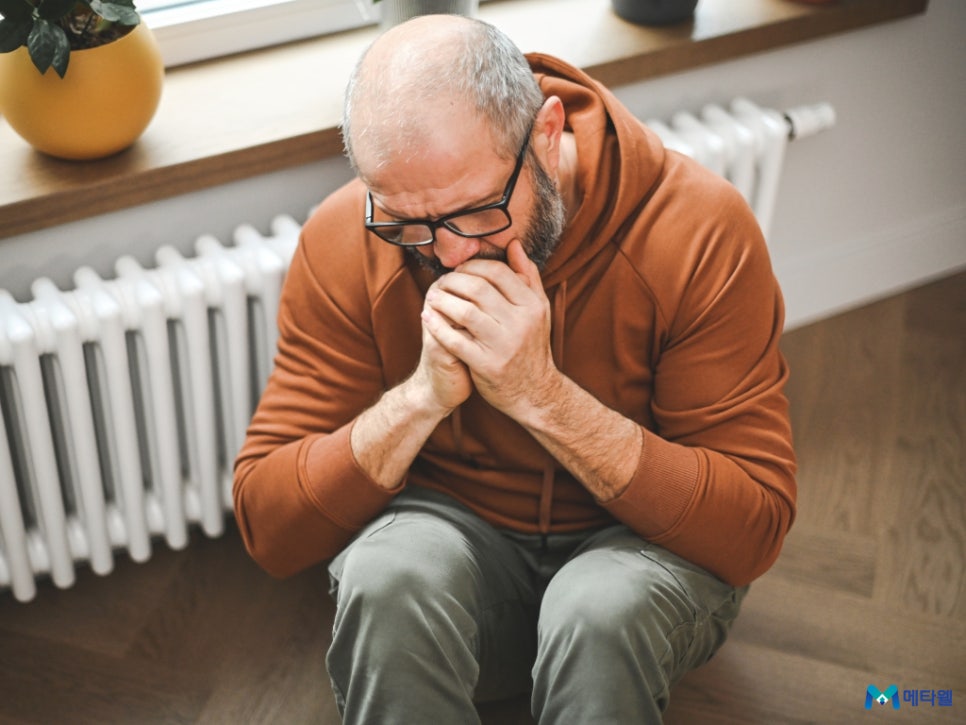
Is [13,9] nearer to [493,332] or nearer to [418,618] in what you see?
[493,332]

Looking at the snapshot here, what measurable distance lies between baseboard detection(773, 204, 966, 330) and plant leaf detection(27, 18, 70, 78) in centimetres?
146

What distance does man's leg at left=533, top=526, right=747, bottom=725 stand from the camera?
1.24 m

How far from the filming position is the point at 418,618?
126 centimetres

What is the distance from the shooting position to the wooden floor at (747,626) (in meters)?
1.69

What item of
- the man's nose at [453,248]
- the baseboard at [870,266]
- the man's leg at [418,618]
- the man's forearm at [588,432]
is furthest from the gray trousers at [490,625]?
the baseboard at [870,266]

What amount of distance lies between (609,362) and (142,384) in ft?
2.36

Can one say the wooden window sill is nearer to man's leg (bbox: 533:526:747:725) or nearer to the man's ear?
the man's ear

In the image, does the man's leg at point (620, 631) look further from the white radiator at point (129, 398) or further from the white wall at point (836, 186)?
the white wall at point (836, 186)

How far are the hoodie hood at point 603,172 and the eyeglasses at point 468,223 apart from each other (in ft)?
0.46

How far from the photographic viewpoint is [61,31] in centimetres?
140

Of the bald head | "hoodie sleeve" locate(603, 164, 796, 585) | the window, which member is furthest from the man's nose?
the window

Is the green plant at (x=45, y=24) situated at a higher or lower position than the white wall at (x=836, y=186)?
higher

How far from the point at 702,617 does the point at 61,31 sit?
3.51ft

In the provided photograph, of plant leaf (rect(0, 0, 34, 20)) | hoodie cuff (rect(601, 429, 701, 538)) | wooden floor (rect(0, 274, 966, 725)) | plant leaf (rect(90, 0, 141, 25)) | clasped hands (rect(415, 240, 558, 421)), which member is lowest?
wooden floor (rect(0, 274, 966, 725))
